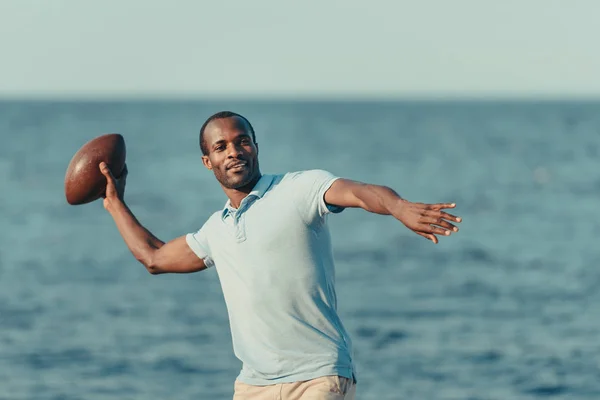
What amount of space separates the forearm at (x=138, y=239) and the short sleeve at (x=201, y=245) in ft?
1.15

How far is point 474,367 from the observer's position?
50.6 ft

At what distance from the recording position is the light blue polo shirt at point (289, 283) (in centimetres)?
628

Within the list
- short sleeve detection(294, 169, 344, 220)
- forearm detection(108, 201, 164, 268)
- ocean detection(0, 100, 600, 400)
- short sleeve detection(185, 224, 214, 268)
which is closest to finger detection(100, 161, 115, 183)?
forearm detection(108, 201, 164, 268)

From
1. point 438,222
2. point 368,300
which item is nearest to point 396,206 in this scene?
point 438,222

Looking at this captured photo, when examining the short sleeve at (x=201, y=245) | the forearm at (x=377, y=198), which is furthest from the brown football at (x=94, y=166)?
the forearm at (x=377, y=198)

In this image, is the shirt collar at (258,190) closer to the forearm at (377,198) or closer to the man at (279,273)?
the man at (279,273)

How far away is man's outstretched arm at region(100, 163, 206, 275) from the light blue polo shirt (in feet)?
1.80

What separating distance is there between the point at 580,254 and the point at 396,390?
41.4 feet

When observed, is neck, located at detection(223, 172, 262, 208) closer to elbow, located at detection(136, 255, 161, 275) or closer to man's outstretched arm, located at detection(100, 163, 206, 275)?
man's outstretched arm, located at detection(100, 163, 206, 275)

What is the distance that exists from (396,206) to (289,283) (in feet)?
2.60

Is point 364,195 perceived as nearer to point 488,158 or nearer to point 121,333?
point 121,333

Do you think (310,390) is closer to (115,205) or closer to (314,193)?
(314,193)

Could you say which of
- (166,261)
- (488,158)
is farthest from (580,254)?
(488,158)

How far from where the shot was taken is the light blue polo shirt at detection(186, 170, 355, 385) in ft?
20.6
